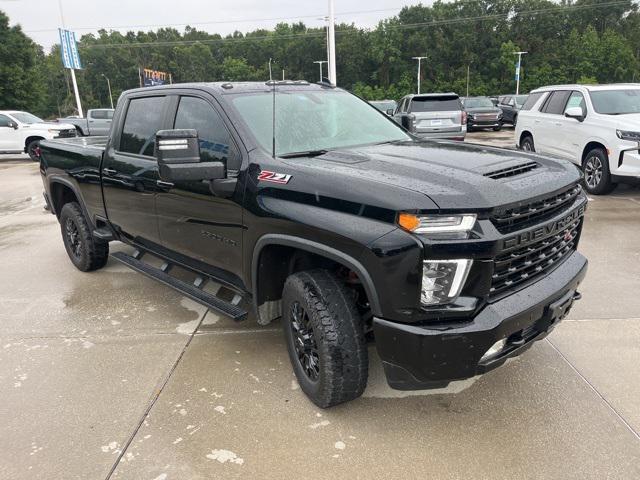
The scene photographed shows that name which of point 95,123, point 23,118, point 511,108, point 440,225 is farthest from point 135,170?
point 511,108

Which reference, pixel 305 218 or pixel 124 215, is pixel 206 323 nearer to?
pixel 124 215

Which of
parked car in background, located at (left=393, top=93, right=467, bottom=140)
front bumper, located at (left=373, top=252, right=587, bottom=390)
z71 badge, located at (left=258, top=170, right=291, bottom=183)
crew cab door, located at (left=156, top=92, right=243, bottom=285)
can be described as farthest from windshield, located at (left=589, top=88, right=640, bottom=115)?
z71 badge, located at (left=258, top=170, right=291, bottom=183)

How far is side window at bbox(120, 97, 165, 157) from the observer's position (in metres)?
4.13

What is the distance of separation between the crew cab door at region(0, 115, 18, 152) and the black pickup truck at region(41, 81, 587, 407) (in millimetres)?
15631

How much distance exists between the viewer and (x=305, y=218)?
106 inches

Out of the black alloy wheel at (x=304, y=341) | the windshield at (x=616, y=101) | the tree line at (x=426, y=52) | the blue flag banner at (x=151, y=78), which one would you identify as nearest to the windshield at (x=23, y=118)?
the blue flag banner at (x=151, y=78)

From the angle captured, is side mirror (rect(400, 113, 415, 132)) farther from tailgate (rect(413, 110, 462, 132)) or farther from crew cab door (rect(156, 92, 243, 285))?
tailgate (rect(413, 110, 462, 132))

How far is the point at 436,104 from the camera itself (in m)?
13.5

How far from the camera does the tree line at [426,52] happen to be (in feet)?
228

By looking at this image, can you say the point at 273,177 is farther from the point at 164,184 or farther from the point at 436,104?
the point at 436,104

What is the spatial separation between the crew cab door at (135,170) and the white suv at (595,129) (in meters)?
6.82

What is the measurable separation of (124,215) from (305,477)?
9.82 feet

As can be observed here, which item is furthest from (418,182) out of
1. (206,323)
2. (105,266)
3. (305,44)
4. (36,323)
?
(305,44)

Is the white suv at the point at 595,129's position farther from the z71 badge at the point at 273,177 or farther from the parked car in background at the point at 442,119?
the z71 badge at the point at 273,177
